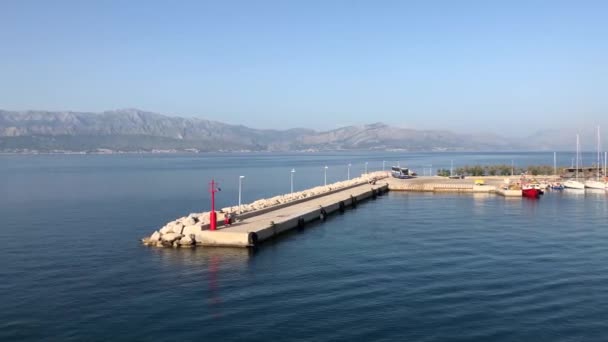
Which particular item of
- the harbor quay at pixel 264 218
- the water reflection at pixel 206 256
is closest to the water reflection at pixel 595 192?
the harbor quay at pixel 264 218

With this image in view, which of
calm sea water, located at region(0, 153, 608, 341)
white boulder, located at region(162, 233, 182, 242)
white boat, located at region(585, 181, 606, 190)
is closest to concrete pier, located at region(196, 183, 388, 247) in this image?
calm sea water, located at region(0, 153, 608, 341)

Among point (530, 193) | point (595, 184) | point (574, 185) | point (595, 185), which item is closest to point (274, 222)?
point (530, 193)

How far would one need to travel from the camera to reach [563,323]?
1977 centimetres

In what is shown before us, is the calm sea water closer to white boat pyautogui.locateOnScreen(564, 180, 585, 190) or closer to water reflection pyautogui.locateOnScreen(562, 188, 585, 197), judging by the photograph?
water reflection pyautogui.locateOnScreen(562, 188, 585, 197)

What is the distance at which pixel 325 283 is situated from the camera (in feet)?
83.1

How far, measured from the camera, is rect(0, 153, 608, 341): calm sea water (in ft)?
64.1

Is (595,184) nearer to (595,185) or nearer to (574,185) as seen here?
(595,185)

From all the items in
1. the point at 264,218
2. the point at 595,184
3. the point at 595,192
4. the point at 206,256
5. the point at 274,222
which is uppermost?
the point at 595,184

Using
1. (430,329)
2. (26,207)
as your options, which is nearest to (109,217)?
(26,207)

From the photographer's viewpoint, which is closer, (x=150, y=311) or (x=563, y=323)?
(x=563, y=323)

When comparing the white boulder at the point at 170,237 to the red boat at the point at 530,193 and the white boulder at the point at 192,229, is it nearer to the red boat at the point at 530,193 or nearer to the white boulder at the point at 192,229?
the white boulder at the point at 192,229

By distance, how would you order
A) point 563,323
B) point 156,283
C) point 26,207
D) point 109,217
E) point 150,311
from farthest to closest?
point 26,207
point 109,217
point 156,283
point 150,311
point 563,323

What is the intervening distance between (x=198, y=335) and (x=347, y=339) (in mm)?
5070

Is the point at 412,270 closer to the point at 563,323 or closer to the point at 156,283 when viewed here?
the point at 563,323
